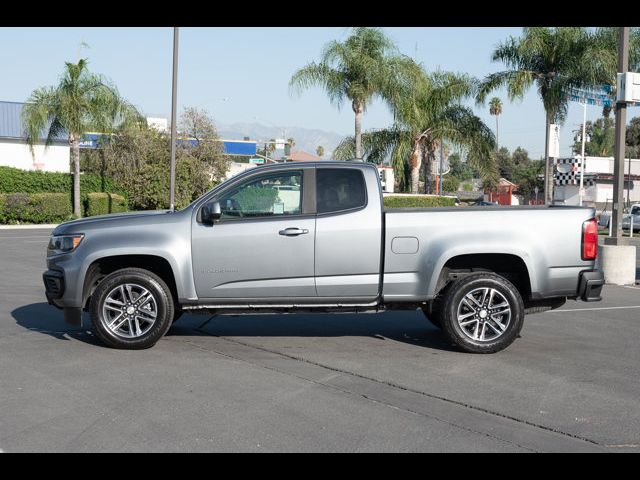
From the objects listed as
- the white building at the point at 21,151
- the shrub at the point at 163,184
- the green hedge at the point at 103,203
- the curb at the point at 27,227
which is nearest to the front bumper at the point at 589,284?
the curb at the point at 27,227

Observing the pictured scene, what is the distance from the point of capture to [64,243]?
8.66 metres

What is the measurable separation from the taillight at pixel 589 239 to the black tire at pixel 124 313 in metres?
4.31

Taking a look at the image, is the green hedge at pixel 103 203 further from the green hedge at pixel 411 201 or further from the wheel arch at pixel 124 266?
the wheel arch at pixel 124 266

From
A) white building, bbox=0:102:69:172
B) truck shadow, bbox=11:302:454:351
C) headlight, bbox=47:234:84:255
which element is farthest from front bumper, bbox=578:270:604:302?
white building, bbox=0:102:69:172

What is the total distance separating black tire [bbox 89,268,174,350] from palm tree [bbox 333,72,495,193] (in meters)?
30.5

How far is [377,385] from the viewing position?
23.4 ft

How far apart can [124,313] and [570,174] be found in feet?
176

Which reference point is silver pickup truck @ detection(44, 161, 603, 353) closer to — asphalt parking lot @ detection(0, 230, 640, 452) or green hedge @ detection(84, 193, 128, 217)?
asphalt parking lot @ detection(0, 230, 640, 452)

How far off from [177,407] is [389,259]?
3.03m

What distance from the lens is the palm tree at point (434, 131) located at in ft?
126

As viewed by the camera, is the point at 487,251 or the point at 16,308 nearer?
the point at 487,251

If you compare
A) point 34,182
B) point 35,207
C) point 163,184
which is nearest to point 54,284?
point 35,207
